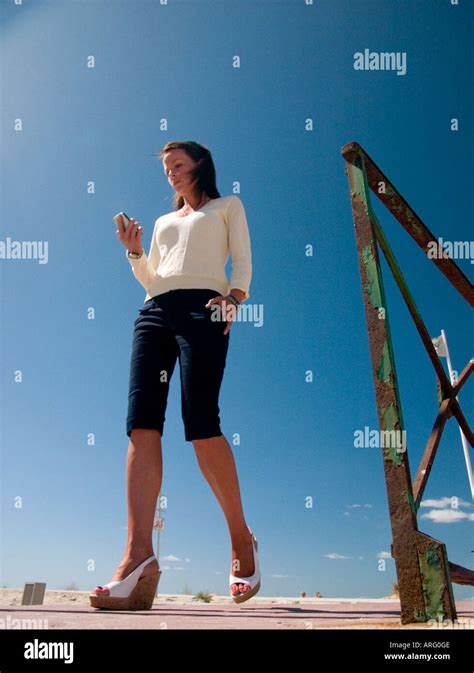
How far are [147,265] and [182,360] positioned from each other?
0.77 meters

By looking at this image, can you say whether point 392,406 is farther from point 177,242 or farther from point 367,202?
point 177,242

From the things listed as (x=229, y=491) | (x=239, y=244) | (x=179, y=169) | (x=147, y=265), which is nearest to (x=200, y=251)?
(x=239, y=244)

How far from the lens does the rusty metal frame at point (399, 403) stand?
4.92 ft

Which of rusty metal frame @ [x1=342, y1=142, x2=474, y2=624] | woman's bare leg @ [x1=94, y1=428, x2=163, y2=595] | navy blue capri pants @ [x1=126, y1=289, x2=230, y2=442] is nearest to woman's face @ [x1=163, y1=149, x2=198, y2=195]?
navy blue capri pants @ [x1=126, y1=289, x2=230, y2=442]

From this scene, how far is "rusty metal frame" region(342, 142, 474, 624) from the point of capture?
1.50 m

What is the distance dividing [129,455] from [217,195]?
5.22 ft

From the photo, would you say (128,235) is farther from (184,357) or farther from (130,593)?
(130,593)

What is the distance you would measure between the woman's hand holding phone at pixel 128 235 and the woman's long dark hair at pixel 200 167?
384 millimetres

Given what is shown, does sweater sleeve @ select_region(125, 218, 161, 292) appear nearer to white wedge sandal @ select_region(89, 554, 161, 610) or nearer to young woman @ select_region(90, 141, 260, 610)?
young woman @ select_region(90, 141, 260, 610)

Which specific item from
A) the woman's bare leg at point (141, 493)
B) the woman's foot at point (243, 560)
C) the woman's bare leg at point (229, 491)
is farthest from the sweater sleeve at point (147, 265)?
the woman's foot at point (243, 560)

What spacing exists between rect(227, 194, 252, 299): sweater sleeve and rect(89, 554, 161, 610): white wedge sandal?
1467 mm

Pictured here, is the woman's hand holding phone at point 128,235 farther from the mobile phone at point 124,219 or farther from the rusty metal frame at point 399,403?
the rusty metal frame at point 399,403

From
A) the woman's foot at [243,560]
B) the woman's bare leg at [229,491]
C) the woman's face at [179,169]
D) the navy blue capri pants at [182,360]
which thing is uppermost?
the woman's face at [179,169]

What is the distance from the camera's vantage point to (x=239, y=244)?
3.13m
